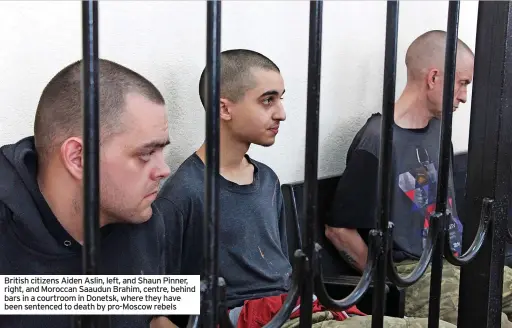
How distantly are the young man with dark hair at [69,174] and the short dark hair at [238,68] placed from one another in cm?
68

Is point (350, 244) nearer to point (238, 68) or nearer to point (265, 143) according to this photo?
point (265, 143)

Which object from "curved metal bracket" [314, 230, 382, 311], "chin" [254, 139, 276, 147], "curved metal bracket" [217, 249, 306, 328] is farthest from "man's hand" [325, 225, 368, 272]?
"curved metal bracket" [217, 249, 306, 328]

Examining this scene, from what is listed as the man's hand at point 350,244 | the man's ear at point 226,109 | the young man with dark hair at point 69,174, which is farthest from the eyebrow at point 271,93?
the young man with dark hair at point 69,174

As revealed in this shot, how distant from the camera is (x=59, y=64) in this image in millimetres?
1545

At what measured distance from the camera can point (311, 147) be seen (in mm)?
805

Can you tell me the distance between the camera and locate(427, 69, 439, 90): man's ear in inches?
107

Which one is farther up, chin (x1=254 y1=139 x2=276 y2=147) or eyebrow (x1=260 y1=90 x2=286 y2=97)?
eyebrow (x1=260 y1=90 x2=286 y2=97)

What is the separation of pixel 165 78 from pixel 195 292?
1.14 meters

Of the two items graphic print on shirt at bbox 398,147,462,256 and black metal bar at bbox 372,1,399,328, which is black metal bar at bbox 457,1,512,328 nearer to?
black metal bar at bbox 372,1,399,328

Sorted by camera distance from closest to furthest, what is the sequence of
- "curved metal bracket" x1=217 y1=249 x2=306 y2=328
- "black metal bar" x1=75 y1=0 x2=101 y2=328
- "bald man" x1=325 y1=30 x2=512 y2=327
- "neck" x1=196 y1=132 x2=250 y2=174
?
"black metal bar" x1=75 y1=0 x2=101 y2=328
"curved metal bracket" x1=217 y1=249 x2=306 y2=328
"neck" x1=196 y1=132 x2=250 y2=174
"bald man" x1=325 y1=30 x2=512 y2=327

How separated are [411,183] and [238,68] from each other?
3.00 ft

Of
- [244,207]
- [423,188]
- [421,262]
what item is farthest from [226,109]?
[421,262]

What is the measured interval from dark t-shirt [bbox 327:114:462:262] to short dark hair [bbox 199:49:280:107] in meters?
0.54

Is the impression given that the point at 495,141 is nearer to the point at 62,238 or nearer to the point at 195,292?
the point at 195,292
